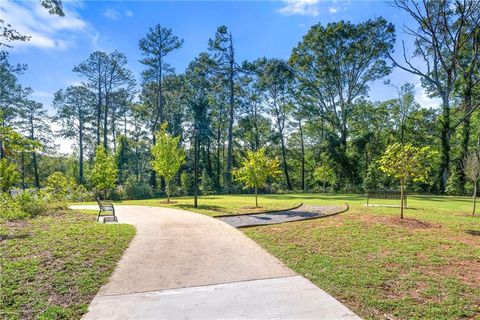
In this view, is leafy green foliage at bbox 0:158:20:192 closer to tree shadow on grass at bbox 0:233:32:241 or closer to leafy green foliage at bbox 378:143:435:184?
tree shadow on grass at bbox 0:233:32:241

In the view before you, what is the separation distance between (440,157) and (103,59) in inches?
1424

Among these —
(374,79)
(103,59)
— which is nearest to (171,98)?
(103,59)

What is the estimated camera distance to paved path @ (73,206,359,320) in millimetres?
3566

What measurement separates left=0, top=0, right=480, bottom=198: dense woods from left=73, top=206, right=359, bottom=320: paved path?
18644 millimetres

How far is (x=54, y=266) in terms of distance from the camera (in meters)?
4.97

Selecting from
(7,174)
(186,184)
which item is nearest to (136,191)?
(186,184)

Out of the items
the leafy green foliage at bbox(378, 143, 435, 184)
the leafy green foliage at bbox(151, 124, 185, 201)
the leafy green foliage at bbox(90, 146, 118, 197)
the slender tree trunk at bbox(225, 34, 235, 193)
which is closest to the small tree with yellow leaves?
the leafy green foliage at bbox(378, 143, 435, 184)

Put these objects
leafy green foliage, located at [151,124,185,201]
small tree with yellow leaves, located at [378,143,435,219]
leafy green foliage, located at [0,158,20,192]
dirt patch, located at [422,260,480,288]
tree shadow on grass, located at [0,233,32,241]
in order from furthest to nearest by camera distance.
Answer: leafy green foliage, located at [151,124,185,201], leafy green foliage, located at [0,158,20,192], small tree with yellow leaves, located at [378,143,435,219], tree shadow on grass, located at [0,233,32,241], dirt patch, located at [422,260,480,288]

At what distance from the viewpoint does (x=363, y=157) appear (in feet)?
112

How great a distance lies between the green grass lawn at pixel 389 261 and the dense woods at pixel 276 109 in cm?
1874

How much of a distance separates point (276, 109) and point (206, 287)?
3399 centimetres

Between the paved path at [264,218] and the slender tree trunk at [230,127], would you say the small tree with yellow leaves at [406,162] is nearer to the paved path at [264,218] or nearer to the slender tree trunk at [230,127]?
the paved path at [264,218]

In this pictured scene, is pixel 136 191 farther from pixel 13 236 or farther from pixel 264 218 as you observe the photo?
pixel 13 236

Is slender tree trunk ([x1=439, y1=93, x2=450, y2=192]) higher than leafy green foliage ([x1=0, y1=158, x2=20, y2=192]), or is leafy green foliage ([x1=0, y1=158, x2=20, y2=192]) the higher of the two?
slender tree trunk ([x1=439, y1=93, x2=450, y2=192])
